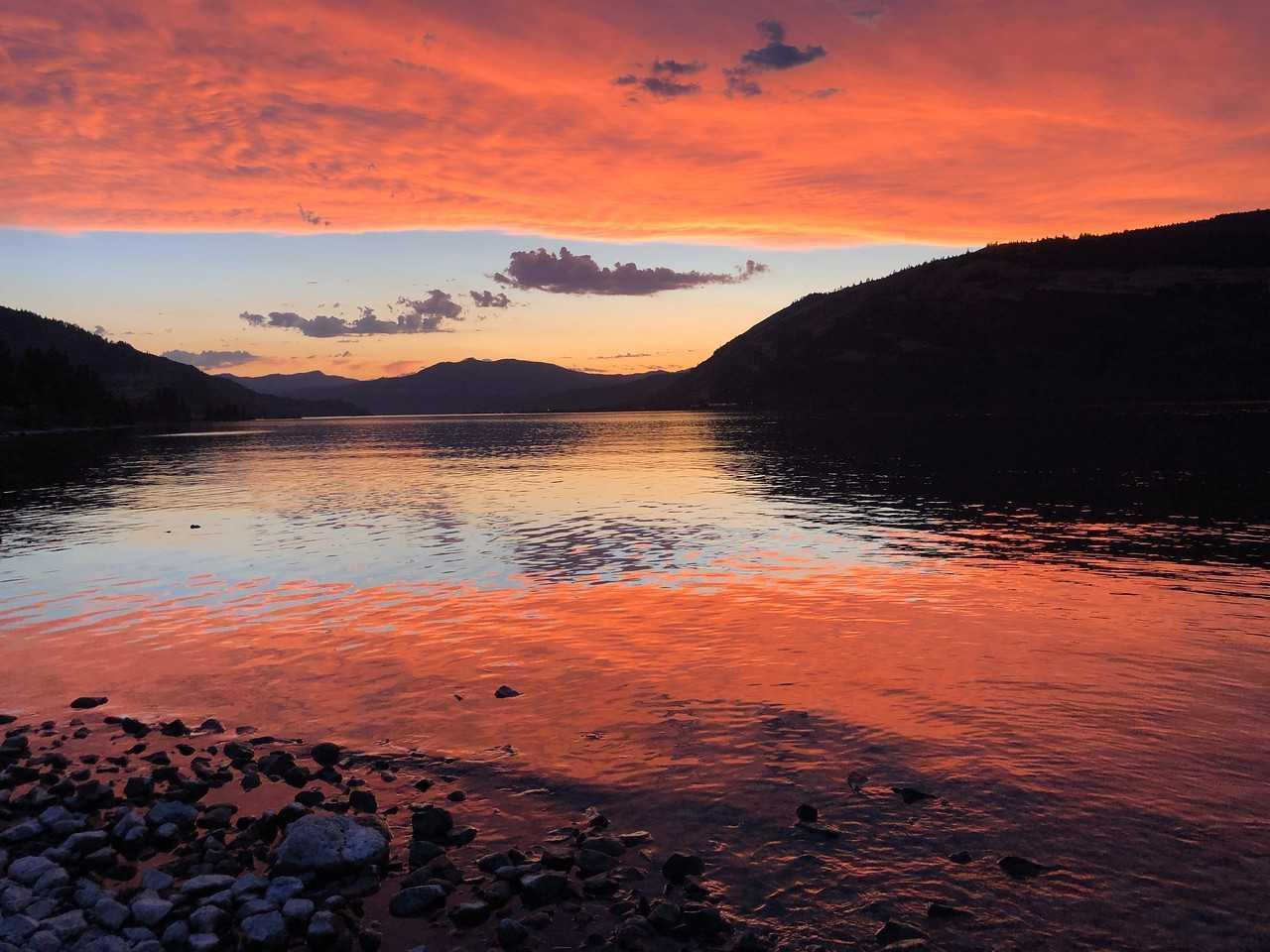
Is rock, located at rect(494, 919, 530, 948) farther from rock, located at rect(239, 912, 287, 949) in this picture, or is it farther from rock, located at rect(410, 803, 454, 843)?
rock, located at rect(410, 803, 454, 843)

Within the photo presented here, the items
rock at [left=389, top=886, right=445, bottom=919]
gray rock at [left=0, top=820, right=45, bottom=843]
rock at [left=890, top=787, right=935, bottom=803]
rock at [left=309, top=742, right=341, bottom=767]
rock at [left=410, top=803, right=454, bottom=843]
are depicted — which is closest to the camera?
rock at [left=389, top=886, right=445, bottom=919]

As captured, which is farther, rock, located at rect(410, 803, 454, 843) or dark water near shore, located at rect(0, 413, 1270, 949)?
rock, located at rect(410, 803, 454, 843)

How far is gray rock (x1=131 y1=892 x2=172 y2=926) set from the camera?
1145 cm

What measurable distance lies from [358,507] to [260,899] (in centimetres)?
5671

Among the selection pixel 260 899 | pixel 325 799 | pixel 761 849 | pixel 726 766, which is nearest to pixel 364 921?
pixel 260 899

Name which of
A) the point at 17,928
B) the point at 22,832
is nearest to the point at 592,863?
the point at 17,928

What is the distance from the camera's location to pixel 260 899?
1183cm

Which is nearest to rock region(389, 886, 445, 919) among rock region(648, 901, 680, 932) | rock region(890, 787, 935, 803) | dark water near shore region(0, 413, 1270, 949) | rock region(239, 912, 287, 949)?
rock region(239, 912, 287, 949)

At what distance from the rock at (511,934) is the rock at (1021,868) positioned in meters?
7.36

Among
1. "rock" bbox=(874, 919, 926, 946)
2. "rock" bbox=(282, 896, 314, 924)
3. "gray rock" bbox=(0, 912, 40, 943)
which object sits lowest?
"rock" bbox=(874, 919, 926, 946)

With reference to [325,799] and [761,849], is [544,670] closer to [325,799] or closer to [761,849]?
[325,799]

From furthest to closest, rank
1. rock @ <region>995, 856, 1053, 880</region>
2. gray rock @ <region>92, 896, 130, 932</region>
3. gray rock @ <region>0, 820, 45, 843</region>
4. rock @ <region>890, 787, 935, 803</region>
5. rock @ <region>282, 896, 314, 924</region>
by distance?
rock @ <region>890, 787, 935, 803</region>, gray rock @ <region>0, 820, 45, 843</region>, rock @ <region>995, 856, 1053, 880</region>, rock @ <region>282, 896, 314, 924</region>, gray rock @ <region>92, 896, 130, 932</region>

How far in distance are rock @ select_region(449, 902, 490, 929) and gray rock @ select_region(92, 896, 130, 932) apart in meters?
4.52

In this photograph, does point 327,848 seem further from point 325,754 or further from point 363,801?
point 325,754
